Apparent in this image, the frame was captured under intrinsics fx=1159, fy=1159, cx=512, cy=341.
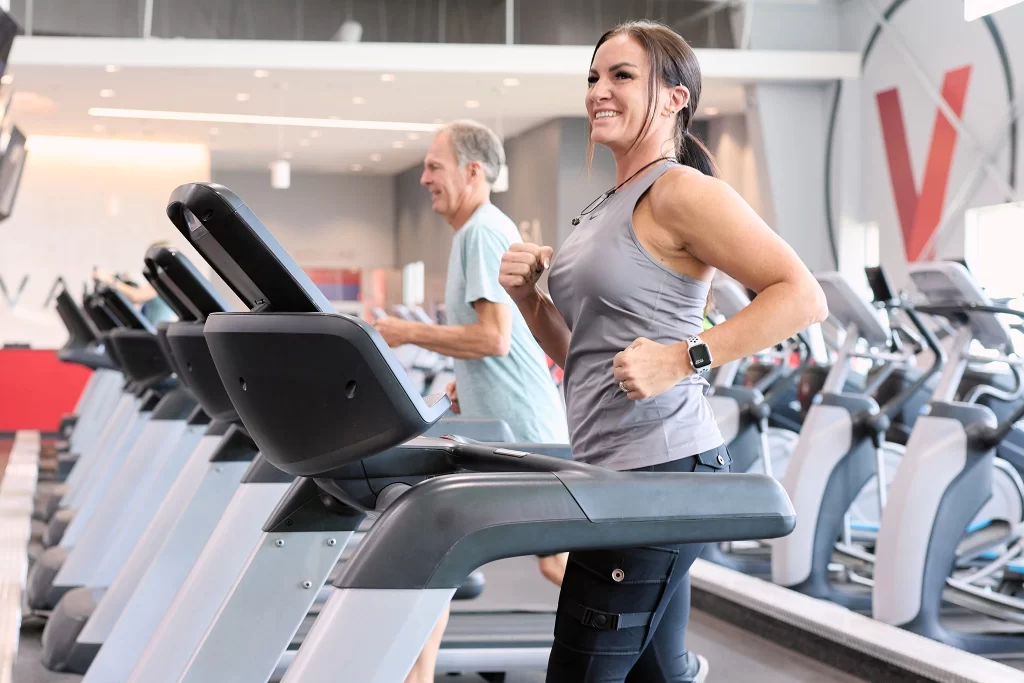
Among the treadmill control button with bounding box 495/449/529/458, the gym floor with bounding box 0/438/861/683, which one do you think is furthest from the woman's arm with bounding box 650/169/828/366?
the gym floor with bounding box 0/438/861/683

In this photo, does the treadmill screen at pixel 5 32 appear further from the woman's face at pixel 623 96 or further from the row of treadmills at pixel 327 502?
the woman's face at pixel 623 96

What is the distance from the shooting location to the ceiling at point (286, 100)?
35.9 feet

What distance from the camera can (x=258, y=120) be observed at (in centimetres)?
1343

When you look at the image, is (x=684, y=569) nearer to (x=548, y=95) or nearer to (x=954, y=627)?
(x=954, y=627)

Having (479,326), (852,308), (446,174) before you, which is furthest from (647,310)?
(852,308)

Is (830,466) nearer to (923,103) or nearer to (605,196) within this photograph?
(605,196)

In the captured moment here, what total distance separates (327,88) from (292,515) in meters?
10.3

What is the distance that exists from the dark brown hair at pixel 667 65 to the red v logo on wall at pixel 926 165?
9.30m

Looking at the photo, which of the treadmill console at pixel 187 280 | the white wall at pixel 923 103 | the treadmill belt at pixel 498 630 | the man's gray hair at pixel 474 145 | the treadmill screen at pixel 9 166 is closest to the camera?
the treadmill console at pixel 187 280

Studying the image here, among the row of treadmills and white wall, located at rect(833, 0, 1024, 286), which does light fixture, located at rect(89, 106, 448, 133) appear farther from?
the row of treadmills

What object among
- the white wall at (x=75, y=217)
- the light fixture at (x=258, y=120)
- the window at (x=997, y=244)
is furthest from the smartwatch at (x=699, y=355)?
the white wall at (x=75, y=217)

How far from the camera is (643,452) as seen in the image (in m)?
1.48

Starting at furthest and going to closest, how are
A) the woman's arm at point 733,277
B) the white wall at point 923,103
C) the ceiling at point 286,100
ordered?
the ceiling at point 286,100, the white wall at point 923,103, the woman's arm at point 733,277

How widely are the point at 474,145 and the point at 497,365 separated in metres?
0.52
